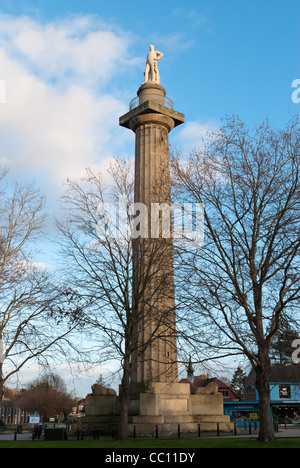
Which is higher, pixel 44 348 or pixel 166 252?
pixel 166 252

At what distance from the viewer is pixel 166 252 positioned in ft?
69.8

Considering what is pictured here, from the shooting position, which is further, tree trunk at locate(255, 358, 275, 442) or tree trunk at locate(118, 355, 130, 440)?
tree trunk at locate(118, 355, 130, 440)

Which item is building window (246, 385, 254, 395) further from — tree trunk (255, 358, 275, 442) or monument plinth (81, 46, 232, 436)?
tree trunk (255, 358, 275, 442)

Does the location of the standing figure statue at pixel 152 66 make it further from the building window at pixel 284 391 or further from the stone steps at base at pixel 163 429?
the building window at pixel 284 391

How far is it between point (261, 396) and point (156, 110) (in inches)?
759

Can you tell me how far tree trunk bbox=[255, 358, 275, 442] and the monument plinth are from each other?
3.35 metres

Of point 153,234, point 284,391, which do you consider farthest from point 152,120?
point 284,391

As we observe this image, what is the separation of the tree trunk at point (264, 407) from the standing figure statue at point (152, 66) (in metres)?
22.2

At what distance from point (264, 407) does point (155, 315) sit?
7367 millimetres

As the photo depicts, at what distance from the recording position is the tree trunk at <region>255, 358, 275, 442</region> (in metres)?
16.4

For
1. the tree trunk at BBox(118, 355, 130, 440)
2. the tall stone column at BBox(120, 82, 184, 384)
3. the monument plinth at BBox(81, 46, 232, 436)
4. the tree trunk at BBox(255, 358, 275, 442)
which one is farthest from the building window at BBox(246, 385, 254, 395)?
the tree trunk at BBox(255, 358, 275, 442)
